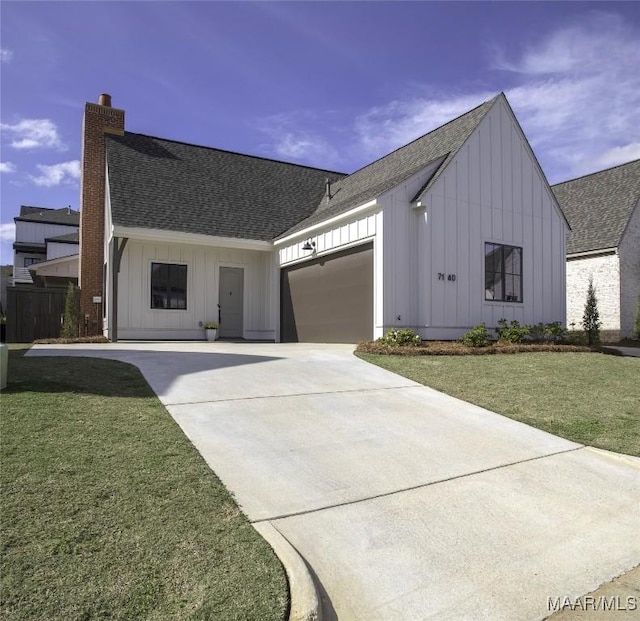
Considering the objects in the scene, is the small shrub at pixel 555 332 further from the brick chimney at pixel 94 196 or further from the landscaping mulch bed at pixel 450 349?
the brick chimney at pixel 94 196

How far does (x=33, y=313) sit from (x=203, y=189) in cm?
797

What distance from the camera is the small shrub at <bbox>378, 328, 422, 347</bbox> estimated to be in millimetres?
11000

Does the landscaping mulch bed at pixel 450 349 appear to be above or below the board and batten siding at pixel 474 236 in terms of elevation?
below

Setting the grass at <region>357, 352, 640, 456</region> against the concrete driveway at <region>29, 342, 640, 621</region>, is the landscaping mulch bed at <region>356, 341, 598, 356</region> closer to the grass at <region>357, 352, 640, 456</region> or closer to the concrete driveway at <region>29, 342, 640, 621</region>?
the grass at <region>357, 352, 640, 456</region>

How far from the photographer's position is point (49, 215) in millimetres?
42875

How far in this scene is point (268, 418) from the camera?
5734 millimetres

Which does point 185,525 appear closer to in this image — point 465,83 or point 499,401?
point 499,401

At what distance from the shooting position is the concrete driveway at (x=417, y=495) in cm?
295

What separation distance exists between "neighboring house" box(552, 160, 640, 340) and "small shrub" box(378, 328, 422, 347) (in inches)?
475

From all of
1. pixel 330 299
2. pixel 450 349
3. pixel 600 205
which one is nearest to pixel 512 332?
pixel 450 349

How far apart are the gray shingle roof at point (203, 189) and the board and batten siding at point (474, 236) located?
240 inches

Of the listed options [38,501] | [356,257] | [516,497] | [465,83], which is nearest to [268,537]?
[38,501]

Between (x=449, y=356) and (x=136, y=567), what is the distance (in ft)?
28.4

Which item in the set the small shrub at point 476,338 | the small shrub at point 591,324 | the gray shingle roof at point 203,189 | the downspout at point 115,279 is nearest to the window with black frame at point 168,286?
the downspout at point 115,279
